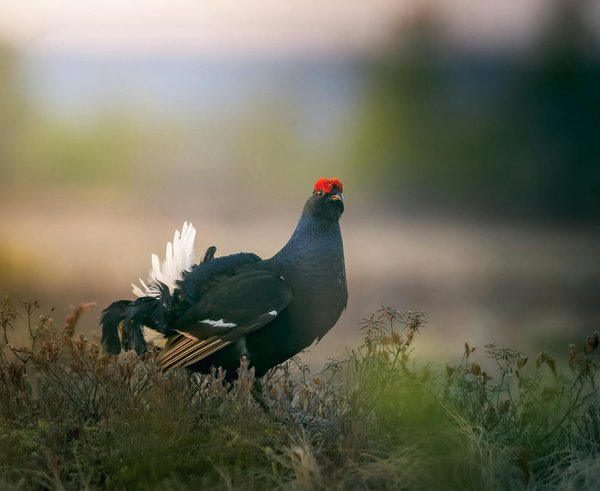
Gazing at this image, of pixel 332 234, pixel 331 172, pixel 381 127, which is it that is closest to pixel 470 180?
pixel 381 127


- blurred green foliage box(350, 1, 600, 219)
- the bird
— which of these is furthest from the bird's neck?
blurred green foliage box(350, 1, 600, 219)

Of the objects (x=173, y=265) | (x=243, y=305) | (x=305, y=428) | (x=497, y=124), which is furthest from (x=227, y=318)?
(x=497, y=124)

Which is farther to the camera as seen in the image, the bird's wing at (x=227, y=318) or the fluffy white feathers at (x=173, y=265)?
the fluffy white feathers at (x=173, y=265)

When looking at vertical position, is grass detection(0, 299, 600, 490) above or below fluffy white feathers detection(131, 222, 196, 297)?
below

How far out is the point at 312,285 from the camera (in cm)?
482

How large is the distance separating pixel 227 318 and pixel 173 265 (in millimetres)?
547

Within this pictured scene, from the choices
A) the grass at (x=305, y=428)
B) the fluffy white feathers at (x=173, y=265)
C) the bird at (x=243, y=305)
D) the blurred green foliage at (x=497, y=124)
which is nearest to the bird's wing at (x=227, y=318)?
the bird at (x=243, y=305)

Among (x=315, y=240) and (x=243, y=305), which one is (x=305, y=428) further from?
(x=315, y=240)

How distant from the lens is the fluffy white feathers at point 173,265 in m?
5.14

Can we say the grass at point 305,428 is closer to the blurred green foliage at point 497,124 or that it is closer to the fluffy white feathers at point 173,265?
the fluffy white feathers at point 173,265

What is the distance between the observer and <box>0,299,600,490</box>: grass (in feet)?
12.8

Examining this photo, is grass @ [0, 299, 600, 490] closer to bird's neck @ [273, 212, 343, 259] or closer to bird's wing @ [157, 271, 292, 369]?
bird's wing @ [157, 271, 292, 369]

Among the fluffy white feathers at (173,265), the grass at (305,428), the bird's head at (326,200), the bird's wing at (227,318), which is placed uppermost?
the bird's head at (326,200)

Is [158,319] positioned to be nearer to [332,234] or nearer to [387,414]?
[332,234]
